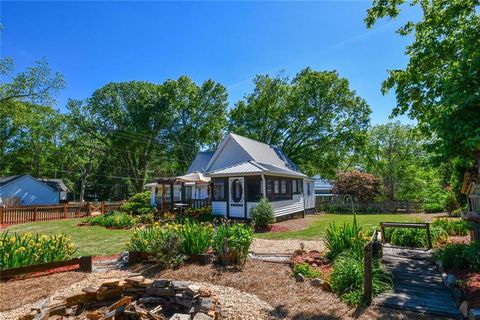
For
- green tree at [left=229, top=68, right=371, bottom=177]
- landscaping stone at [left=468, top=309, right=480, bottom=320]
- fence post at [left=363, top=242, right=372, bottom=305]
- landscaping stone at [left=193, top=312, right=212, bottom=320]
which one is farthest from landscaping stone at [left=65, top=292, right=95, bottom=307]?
green tree at [left=229, top=68, right=371, bottom=177]

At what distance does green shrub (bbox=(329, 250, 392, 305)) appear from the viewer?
14.7ft

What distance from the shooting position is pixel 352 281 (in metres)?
4.82

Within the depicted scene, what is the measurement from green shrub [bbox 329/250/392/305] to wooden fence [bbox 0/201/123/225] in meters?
20.8

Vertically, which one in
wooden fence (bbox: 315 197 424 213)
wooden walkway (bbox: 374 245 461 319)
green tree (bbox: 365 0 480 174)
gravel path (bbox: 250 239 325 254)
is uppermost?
green tree (bbox: 365 0 480 174)

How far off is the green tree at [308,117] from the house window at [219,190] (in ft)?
44.1

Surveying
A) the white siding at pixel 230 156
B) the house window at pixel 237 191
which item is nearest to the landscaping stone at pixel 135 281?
the house window at pixel 237 191

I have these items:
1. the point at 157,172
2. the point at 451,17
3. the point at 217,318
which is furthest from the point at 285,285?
the point at 157,172

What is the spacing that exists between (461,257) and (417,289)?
5.06 ft

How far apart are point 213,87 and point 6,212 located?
25081 millimetres

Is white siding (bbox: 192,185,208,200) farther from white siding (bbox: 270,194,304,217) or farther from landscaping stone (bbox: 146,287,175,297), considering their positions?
landscaping stone (bbox: 146,287,175,297)

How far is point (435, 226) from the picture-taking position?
9625 millimetres

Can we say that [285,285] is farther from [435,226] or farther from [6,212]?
[6,212]

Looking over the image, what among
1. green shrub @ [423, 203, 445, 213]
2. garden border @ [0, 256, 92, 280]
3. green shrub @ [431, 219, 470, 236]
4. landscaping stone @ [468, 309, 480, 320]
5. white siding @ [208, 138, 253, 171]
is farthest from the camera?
green shrub @ [423, 203, 445, 213]

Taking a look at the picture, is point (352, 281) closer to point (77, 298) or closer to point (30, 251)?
point (77, 298)
